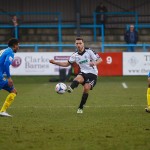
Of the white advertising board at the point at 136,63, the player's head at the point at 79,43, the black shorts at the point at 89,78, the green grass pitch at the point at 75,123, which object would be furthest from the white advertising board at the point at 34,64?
the player's head at the point at 79,43

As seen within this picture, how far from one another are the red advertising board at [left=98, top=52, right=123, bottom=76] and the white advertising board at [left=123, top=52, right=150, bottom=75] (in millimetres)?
230

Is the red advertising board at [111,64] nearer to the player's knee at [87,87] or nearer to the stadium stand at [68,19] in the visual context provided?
the stadium stand at [68,19]

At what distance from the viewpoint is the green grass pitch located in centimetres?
900

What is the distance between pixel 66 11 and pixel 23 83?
11.9 meters

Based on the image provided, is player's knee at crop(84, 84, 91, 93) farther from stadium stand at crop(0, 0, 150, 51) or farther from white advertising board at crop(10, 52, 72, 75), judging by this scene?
stadium stand at crop(0, 0, 150, 51)

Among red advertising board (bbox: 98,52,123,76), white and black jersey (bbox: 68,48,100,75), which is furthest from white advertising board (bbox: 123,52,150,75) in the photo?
white and black jersey (bbox: 68,48,100,75)

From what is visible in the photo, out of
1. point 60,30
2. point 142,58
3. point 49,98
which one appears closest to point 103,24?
point 60,30

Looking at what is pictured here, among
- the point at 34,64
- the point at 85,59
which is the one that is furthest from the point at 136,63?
the point at 85,59

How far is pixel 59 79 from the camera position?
84.2 feet

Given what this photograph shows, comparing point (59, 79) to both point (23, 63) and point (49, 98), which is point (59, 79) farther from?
point (49, 98)

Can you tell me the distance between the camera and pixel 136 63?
87.2 ft

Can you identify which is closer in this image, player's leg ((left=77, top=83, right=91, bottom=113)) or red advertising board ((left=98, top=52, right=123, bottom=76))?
player's leg ((left=77, top=83, right=91, bottom=113))

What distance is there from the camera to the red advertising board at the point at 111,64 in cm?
2672

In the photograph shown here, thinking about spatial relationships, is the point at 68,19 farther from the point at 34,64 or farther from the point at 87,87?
the point at 87,87
